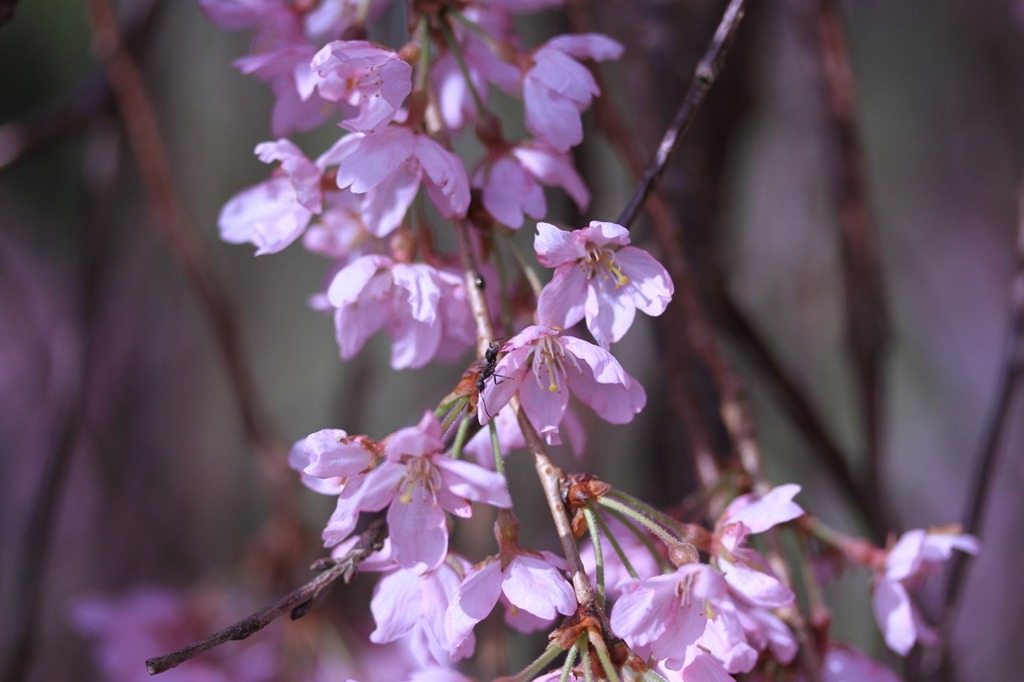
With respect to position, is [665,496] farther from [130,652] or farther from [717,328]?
[130,652]

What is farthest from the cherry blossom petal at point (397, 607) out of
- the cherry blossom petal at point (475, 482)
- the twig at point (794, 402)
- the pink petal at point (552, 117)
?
the twig at point (794, 402)

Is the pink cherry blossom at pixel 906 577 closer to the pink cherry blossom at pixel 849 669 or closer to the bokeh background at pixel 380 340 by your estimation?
the pink cherry blossom at pixel 849 669

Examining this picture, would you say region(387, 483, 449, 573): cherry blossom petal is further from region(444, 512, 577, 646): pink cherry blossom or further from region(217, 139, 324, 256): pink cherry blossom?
region(217, 139, 324, 256): pink cherry blossom

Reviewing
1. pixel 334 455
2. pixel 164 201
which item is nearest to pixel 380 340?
pixel 164 201

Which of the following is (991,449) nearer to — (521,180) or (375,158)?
(521,180)

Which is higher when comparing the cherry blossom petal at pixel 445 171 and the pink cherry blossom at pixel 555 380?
the cherry blossom petal at pixel 445 171
